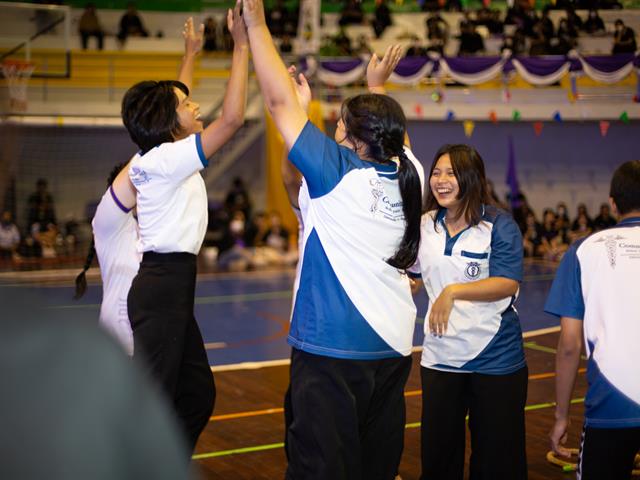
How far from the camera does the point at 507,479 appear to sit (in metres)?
3.58

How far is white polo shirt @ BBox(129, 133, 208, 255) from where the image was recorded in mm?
3492

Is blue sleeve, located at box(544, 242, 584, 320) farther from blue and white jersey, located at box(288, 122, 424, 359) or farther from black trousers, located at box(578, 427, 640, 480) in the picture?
blue and white jersey, located at box(288, 122, 424, 359)

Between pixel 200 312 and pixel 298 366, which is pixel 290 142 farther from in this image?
pixel 200 312

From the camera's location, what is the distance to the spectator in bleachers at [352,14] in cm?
2067

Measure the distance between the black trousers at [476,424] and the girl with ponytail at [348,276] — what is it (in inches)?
29.1

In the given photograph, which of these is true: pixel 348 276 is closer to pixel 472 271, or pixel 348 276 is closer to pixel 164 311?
pixel 472 271

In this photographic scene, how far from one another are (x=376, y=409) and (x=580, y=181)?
19147 mm

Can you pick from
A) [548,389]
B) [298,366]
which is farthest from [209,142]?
[548,389]

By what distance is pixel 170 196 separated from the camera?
3.58 m

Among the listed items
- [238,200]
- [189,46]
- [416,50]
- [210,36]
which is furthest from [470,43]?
[189,46]

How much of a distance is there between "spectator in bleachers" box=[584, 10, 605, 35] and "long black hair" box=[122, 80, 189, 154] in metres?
7.19

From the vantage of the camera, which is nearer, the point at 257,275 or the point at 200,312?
the point at 200,312

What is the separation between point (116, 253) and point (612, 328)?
226 cm

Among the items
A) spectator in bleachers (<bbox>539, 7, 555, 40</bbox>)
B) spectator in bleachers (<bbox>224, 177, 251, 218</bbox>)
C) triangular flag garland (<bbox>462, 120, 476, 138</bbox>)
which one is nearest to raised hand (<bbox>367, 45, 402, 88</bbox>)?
spectator in bleachers (<bbox>539, 7, 555, 40</bbox>)
